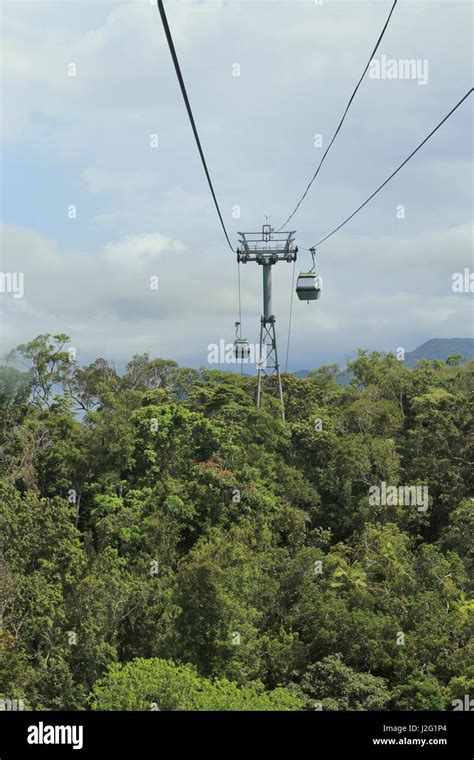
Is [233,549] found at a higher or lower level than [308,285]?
lower

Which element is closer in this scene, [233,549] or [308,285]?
[308,285]

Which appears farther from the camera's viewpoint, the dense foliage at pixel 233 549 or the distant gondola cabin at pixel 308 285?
the dense foliage at pixel 233 549

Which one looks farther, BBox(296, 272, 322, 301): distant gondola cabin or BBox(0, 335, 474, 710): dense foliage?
BBox(0, 335, 474, 710): dense foliage

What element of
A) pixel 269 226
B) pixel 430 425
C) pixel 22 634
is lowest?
pixel 22 634

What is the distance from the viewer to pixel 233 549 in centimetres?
2602

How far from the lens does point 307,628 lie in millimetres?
25641

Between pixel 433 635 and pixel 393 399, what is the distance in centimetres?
1820

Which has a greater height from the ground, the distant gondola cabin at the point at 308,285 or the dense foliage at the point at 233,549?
the distant gondola cabin at the point at 308,285

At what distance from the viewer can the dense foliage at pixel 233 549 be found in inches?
911

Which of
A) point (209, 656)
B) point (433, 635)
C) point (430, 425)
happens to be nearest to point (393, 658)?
point (433, 635)

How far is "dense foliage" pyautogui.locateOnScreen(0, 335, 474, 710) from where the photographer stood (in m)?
23.1

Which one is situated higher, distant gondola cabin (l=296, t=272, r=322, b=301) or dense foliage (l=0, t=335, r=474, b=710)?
distant gondola cabin (l=296, t=272, r=322, b=301)
